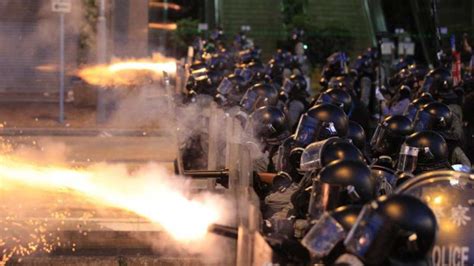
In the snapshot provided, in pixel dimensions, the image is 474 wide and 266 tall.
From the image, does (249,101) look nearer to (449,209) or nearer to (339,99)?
(339,99)

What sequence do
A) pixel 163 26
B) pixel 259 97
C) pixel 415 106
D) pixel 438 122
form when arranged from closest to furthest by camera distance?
1. pixel 438 122
2. pixel 415 106
3. pixel 259 97
4. pixel 163 26

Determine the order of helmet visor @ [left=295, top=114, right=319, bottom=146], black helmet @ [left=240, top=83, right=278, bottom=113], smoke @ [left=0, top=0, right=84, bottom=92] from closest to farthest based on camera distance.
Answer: helmet visor @ [left=295, top=114, right=319, bottom=146], black helmet @ [left=240, top=83, right=278, bottom=113], smoke @ [left=0, top=0, right=84, bottom=92]

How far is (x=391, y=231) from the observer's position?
3.75 metres

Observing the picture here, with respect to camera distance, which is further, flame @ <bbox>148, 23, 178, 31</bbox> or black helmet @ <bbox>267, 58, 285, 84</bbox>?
flame @ <bbox>148, 23, 178, 31</bbox>

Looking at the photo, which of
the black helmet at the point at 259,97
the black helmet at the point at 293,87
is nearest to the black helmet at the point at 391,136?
the black helmet at the point at 259,97

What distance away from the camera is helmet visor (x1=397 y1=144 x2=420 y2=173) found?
6.11m

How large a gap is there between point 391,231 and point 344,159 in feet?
3.31

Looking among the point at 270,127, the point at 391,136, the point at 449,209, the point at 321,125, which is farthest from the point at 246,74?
the point at 449,209

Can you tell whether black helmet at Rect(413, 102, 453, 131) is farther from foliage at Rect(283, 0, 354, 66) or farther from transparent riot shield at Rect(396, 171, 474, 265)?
foliage at Rect(283, 0, 354, 66)

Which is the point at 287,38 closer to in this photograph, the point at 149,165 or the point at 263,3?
the point at 263,3

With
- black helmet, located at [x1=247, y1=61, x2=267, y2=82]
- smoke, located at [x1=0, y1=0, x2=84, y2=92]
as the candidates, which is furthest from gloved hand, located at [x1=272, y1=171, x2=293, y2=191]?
smoke, located at [x1=0, y1=0, x2=84, y2=92]

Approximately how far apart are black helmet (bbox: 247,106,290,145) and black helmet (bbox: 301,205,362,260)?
4.53 metres

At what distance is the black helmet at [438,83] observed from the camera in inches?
445

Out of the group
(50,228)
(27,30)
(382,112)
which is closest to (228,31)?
(27,30)
